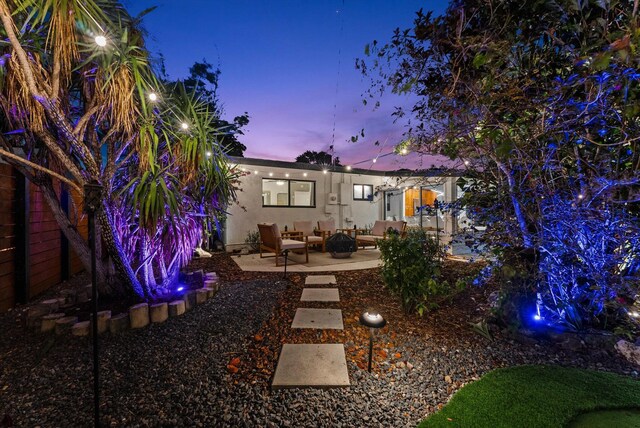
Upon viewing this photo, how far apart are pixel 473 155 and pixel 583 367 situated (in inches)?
82.5

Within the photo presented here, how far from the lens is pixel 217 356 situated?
7.43 ft

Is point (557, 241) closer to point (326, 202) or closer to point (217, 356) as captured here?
point (217, 356)

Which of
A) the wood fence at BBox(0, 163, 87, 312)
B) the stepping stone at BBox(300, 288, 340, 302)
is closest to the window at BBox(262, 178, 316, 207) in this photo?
the stepping stone at BBox(300, 288, 340, 302)

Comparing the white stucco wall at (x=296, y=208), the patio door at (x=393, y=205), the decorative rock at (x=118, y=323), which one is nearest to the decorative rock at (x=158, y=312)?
the decorative rock at (x=118, y=323)

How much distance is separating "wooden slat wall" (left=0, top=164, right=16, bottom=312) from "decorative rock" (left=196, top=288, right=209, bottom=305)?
2287 mm

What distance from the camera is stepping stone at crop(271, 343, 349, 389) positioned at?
190cm

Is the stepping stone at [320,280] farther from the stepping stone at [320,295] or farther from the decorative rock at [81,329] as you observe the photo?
the decorative rock at [81,329]

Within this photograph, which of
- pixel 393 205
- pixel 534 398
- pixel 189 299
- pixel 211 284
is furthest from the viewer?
pixel 393 205

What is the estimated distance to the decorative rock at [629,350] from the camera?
2.17 metres

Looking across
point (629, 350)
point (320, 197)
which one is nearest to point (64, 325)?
point (629, 350)

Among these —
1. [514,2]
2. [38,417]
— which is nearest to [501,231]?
[514,2]

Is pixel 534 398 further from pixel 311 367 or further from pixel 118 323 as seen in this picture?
pixel 118 323

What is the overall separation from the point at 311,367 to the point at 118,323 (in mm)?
1990

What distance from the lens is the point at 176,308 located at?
303 cm
